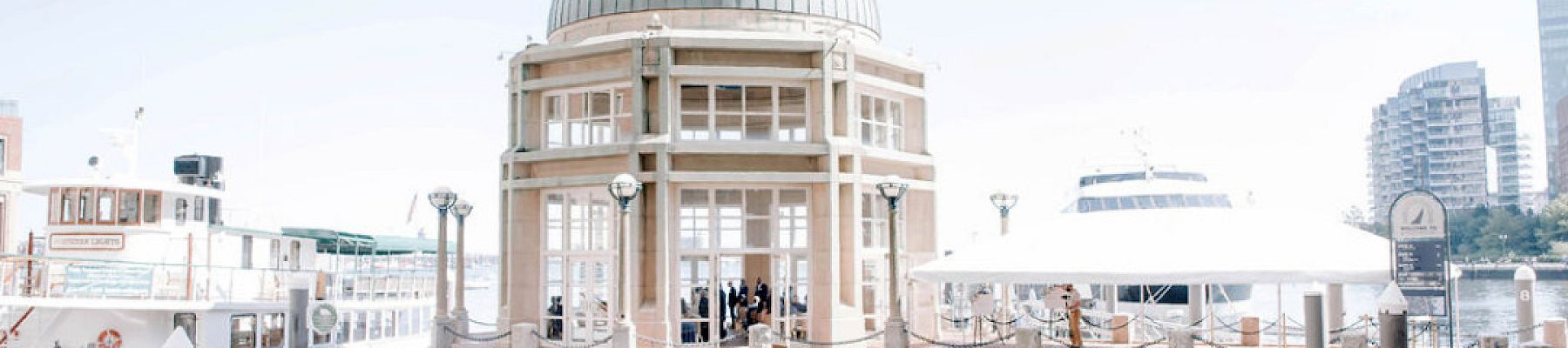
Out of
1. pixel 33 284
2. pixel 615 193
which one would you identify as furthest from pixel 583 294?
pixel 33 284

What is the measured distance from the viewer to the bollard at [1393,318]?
1667 cm

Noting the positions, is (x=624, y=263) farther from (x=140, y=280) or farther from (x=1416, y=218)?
(x=140, y=280)

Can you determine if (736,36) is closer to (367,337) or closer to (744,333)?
(744,333)

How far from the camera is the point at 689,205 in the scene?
95.4ft

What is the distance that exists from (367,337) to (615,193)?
1964cm

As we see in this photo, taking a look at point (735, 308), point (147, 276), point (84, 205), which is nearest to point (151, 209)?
point (84, 205)

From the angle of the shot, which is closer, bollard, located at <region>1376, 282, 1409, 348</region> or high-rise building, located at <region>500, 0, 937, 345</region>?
bollard, located at <region>1376, 282, 1409, 348</region>

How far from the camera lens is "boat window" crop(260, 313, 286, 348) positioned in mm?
Result: 34969

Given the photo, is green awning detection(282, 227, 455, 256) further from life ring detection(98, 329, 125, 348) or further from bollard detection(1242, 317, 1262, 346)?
bollard detection(1242, 317, 1262, 346)

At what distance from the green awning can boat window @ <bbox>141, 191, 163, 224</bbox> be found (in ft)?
16.2

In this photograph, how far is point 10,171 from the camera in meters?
56.2

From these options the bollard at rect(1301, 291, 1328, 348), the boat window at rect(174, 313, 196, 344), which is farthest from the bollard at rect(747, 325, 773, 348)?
the boat window at rect(174, 313, 196, 344)

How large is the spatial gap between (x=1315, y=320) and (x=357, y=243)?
94.8 ft

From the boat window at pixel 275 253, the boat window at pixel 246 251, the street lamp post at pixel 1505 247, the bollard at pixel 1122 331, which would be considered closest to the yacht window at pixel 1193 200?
the bollard at pixel 1122 331
